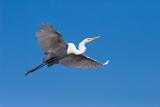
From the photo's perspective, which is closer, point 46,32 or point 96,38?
point 46,32

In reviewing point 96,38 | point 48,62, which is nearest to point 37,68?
point 48,62

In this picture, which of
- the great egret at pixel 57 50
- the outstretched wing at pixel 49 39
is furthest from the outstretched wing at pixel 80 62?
the outstretched wing at pixel 49 39

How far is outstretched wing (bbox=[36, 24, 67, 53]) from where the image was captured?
4569 cm

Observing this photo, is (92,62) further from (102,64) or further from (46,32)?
(46,32)

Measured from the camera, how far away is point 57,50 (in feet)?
155

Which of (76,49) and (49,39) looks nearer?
(49,39)

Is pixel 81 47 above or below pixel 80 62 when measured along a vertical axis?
below

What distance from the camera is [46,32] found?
1809 inches

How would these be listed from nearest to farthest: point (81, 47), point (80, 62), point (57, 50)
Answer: point (57, 50), point (81, 47), point (80, 62)

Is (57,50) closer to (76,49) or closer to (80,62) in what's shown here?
(76,49)

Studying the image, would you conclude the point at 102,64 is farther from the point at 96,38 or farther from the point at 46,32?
the point at 46,32

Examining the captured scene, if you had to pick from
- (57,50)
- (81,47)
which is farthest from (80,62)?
(57,50)

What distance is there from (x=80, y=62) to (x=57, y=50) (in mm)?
2332

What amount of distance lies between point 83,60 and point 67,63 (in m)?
0.95
